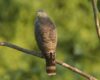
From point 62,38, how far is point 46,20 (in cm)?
594

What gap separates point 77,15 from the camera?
40.6ft

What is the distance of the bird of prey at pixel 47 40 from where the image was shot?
5.15 meters

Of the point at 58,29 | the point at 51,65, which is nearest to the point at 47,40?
the point at 51,65

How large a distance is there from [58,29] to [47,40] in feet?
21.6

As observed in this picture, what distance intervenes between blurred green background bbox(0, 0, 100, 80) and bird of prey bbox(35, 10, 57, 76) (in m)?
4.99

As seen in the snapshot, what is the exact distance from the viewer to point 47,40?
5324 millimetres

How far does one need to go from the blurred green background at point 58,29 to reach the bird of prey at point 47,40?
499cm

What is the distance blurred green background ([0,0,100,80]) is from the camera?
36.6 feet

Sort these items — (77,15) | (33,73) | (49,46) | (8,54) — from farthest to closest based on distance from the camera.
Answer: (77,15), (8,54), (33,73), (49,46)

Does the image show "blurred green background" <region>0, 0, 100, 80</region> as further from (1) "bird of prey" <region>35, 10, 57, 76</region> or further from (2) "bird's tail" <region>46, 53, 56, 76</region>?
(2) "bird's tail" <region>46, 53, 56, 76</region>

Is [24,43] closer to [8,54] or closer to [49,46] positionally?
[8,54]

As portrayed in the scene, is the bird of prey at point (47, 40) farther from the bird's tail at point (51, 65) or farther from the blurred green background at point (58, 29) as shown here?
the blurred green background at point (58, 29)

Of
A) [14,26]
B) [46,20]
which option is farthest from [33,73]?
[14,26]

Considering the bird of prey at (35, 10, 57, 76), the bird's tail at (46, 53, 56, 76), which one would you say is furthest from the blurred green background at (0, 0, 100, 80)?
the bird's tail at (46, 53, 56, 76)
